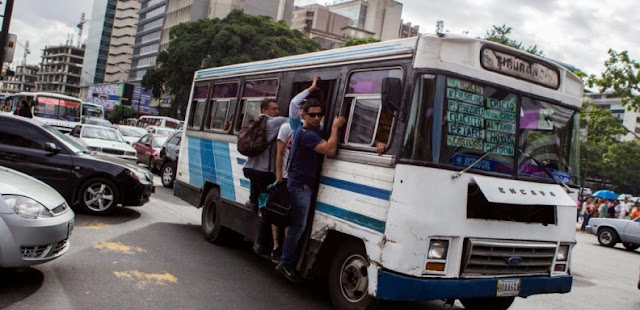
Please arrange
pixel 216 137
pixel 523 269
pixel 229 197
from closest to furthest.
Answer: pixel 523 269, pixel 229 197, pixel 216 137

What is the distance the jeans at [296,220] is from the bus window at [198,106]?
4.19m

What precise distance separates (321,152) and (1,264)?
3094mm

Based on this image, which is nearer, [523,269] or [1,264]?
[1,264]

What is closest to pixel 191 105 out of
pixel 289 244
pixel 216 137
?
pixel 216 137

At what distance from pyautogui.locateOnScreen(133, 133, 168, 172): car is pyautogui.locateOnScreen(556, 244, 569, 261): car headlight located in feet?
48.1

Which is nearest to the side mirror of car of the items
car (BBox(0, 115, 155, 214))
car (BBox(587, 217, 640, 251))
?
car (BBox(0, 115, 155, 214))

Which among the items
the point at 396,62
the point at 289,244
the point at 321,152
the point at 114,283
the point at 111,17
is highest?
the point at 111,17

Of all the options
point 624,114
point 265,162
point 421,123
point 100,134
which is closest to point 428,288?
point 421,123

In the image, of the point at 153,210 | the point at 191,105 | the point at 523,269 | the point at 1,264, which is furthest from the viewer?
the point at 153,210

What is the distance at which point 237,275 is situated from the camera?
6.55 metres

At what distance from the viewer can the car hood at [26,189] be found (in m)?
5.05

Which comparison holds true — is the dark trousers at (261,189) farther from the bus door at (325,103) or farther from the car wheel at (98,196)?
the car wheel at (98,196)

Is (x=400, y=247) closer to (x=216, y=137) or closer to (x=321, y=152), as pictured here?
(x=321, y=152)

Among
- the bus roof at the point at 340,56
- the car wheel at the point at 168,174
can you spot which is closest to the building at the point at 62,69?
the car wheel at the point at 168,174
